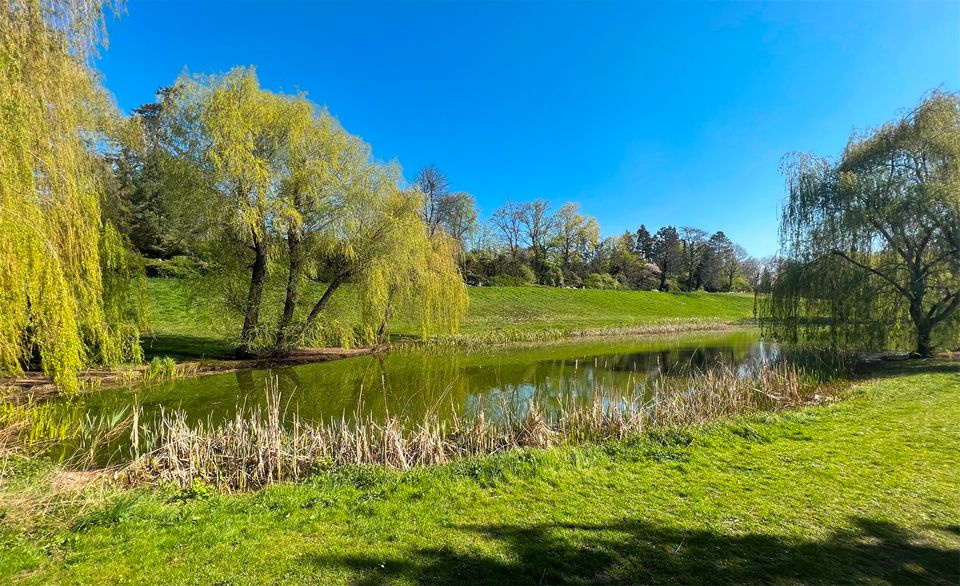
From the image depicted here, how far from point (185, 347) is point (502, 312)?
21910 mm

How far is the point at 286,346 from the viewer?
16703 millimetres

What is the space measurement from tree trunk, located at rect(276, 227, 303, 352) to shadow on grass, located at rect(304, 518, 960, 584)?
14.4 m

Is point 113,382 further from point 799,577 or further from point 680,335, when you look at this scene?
point 680,335

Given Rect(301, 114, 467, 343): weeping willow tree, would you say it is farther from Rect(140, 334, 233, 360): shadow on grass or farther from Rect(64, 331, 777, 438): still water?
Rect(140, 334, 233, 360): shadow on grass

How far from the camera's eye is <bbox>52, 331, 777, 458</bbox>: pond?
9.92 meters

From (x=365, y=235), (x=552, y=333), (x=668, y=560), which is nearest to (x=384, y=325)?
(x=365, y=235)

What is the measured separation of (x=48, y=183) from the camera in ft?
26.6

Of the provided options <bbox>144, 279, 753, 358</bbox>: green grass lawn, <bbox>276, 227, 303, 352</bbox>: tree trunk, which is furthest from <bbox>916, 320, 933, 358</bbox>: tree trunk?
<bbox>276, 227, 303, 352</bbox>: tree trunk

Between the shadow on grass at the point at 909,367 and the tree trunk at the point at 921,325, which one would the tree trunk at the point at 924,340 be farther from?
the shadow on grass at the point at 909,367

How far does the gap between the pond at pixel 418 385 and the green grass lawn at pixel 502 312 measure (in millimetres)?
3366

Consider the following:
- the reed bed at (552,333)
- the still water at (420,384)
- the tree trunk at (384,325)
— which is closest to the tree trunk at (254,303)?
the still water at (420,384)

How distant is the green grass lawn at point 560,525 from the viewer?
3.47 metres

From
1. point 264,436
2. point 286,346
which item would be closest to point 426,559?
point 264,436

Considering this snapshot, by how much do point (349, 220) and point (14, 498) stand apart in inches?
534
